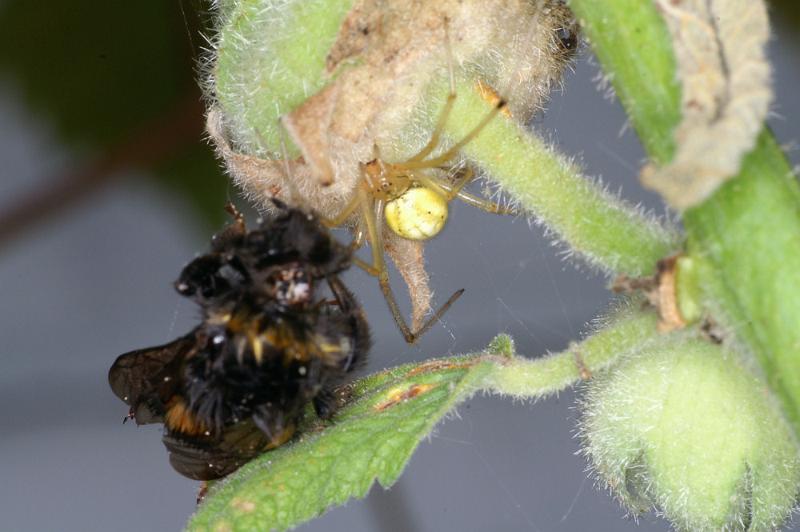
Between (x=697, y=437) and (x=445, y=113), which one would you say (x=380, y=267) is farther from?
(x=697, y=437)

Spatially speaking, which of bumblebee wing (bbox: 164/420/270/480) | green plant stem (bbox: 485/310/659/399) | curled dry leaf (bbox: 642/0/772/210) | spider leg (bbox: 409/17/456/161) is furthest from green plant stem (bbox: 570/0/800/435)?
bumblebee wing (bbox: 164/420/270/480)

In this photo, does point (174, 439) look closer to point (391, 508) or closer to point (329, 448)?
point (329, 448)

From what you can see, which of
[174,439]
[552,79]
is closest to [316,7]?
[552,79]

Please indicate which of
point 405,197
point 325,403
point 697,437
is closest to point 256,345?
point 325,403

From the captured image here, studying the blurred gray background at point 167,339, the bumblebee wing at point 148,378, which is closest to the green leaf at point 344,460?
the bumblebee wing at point 148,378

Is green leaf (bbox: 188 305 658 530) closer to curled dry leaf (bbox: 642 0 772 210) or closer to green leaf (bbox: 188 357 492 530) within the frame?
green leaf (bbox: 188 357 492 530)

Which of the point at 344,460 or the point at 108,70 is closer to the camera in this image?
the point at 344,460
